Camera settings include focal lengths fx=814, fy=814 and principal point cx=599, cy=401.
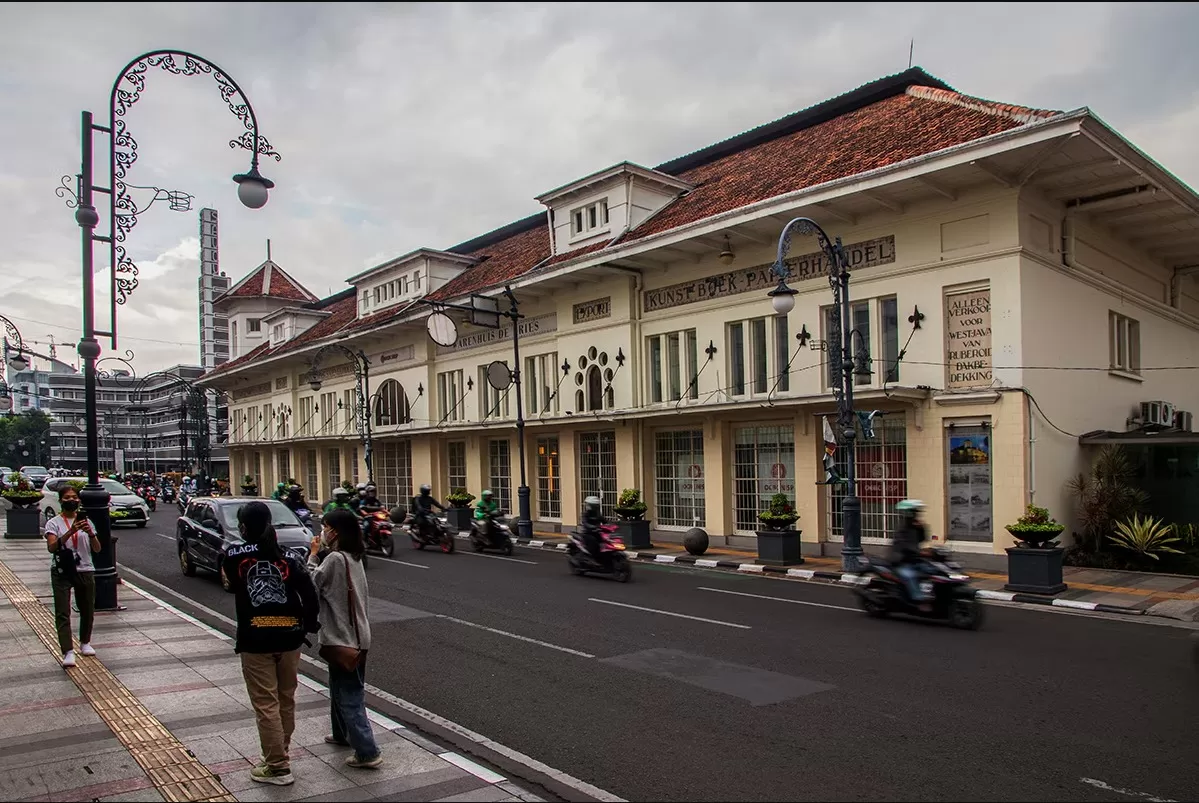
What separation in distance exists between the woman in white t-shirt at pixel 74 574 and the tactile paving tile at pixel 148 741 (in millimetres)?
415

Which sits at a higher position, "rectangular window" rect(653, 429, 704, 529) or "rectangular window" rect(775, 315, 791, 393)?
"rectangular window" rect(775, 315, 791, 393)

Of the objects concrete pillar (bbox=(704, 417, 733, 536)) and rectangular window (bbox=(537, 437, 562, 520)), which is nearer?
concrete pillar (bbox=(704, 417, 733, 536))

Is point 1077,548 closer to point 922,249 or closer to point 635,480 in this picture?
point 922,249

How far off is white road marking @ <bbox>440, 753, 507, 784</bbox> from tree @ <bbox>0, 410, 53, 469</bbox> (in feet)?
321

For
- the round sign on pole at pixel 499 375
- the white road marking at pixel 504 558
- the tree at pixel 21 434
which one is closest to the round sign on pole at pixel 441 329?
the round sign on pole at pixel 499 375

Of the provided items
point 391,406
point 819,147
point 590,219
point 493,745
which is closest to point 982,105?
point 819,147

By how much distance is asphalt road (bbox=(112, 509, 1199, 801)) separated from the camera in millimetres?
5727

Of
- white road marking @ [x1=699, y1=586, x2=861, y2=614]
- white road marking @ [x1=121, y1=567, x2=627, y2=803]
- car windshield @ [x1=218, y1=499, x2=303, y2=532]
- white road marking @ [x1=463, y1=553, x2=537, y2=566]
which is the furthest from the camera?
white road marking @ [x1=463, y1=553, x2=537, y2=566]

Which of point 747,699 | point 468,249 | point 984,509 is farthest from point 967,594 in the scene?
point 468,249

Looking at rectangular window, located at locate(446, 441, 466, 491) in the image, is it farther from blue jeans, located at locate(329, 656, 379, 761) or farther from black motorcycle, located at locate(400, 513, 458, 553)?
blue jeans, located at locate(329, 656, 379, 761)

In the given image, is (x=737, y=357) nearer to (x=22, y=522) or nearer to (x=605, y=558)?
(x=605, y=558)

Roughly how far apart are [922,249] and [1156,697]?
36.1 ft

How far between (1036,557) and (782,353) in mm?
7707

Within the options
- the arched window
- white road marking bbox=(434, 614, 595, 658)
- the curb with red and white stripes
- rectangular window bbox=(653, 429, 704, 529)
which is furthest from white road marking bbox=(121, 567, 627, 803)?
the arched window
